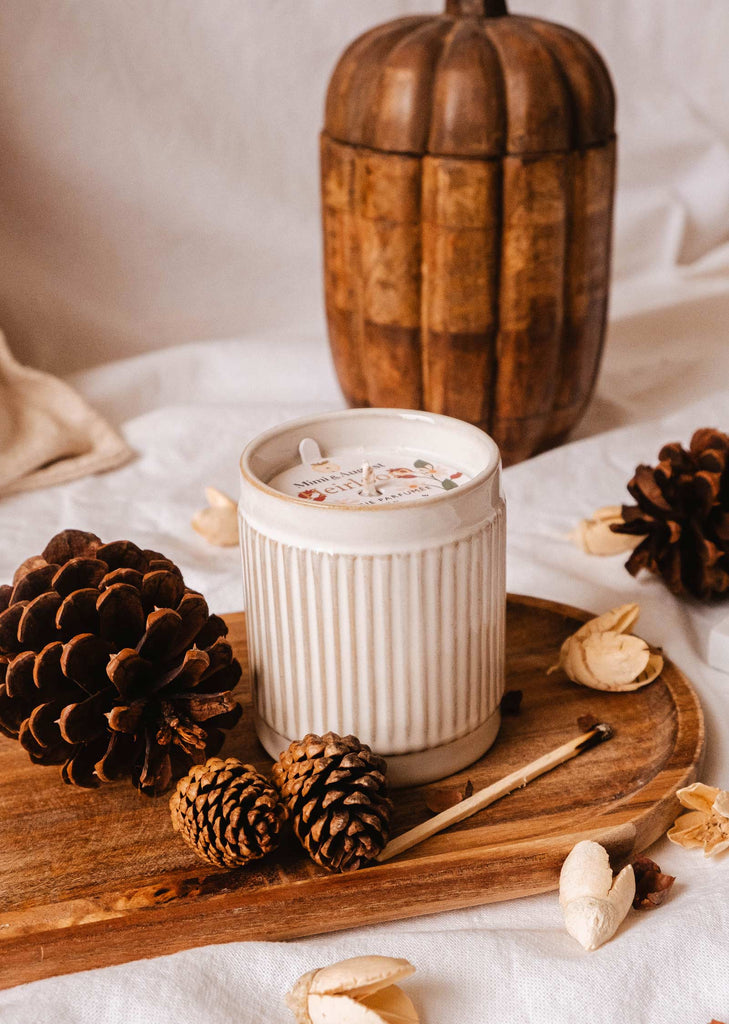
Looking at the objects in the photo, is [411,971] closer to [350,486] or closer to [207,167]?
[350,486]

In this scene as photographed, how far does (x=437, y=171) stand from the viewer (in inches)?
40.3

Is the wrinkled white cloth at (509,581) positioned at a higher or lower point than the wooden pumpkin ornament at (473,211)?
lower

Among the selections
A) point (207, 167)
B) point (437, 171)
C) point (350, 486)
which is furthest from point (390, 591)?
point (207, 167)

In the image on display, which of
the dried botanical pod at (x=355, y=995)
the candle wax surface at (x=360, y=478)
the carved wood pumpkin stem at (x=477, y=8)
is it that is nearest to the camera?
the dried botanical pod at (x=355, y=995)

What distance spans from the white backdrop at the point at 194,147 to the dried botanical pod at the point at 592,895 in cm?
103

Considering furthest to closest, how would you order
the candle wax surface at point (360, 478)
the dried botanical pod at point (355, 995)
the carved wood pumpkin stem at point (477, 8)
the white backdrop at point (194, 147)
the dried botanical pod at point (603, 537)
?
1. the white backdrop at point (194, 147)
2. the carved wood pumpkin stem at point (477, 8)
3. the dried botanical pod at point (603, 537)
4. the candle wax surface at point (360, 478)
5. the dried botanical pod at point (355, 995)

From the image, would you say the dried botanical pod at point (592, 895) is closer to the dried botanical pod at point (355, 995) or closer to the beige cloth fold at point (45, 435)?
the dried botanical pod at point (355, 995)

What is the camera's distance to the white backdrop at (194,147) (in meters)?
1.32

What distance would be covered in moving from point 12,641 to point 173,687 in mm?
83

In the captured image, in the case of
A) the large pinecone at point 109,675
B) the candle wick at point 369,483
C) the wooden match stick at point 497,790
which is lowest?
the wooden match stick at point 497,790

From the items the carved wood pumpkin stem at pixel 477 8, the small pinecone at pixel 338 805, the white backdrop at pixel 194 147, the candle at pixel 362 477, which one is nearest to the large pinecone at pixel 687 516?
the candle at pixel 362 477

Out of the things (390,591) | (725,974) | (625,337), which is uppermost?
(390,591)

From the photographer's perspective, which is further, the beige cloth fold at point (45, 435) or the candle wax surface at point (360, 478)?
the beige cloth fold at point (45, 435)

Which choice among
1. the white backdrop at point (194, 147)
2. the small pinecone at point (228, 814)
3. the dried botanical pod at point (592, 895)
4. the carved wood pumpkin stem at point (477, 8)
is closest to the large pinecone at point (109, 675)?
the small pinecone at point (228, 814)
